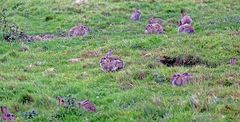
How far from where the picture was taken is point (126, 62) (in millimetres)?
16641

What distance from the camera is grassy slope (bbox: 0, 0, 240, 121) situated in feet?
34.4

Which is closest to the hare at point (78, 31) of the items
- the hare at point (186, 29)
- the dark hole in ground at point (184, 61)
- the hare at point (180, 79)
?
the hare at point (186, 29)

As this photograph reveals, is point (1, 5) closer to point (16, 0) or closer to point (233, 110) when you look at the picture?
point (16, 0)

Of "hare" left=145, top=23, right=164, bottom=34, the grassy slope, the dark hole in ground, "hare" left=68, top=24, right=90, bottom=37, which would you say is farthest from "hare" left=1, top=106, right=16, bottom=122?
"hare" left=145, top=23, right=164, bottom=34

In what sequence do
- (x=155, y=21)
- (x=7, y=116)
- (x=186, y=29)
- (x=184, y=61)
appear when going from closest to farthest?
(x=7, y=116)
(x=184, y=61)
(x=186, y=29)
(x=155, y=21)

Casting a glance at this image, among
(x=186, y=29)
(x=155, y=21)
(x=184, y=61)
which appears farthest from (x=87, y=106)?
(x=155, y=21)

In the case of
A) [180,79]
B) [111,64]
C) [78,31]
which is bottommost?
[78,31]

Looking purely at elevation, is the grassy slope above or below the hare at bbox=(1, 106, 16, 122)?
below

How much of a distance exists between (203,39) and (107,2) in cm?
1227

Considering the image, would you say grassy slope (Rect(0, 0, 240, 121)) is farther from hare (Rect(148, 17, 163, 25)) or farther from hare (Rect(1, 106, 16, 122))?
hare (Rect(148, 17, 163, 25))

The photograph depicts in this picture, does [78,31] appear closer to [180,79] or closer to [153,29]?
[153,29]

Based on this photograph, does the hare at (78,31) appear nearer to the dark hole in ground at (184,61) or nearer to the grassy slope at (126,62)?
the grassy slope at (126,62)

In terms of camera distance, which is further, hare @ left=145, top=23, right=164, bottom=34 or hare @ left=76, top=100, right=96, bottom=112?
hare @ left=145, top=23, right=164, bottom=34

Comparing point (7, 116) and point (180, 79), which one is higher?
point (7, 116)
